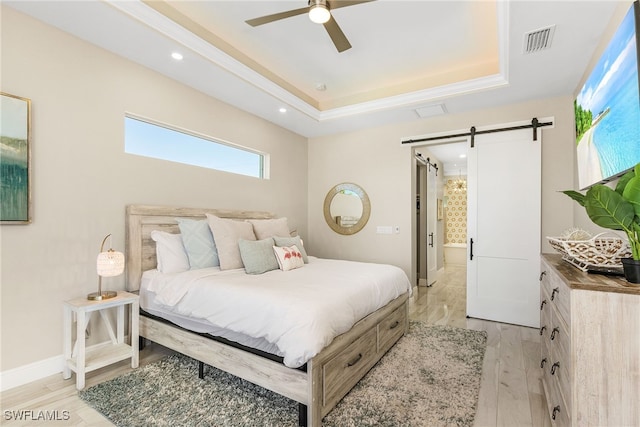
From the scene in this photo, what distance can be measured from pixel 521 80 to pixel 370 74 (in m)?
1.56

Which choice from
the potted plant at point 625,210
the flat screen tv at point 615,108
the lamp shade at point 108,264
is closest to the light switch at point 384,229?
the flat screen tv at point 615,108

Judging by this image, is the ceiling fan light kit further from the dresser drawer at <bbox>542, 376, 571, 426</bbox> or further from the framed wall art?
the dresser drawer at <bbox>542, 376, 571, 426</bbox>

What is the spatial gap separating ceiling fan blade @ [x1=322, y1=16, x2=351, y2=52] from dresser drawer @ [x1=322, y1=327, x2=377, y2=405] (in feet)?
7.45

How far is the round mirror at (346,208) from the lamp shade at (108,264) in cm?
314

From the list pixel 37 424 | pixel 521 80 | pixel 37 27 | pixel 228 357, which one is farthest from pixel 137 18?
pixel 521 80

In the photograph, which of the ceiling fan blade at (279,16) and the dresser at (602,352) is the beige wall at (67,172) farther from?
the dresser at (602,352)

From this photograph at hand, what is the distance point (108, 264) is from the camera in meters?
2.30

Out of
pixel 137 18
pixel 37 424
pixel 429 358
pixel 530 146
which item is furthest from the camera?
pixel 530 146

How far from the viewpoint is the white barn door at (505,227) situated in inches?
140

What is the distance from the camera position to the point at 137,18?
2.24 metres

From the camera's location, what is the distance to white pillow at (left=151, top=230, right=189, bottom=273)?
2.71 metres

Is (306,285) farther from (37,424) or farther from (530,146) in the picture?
(530,146)

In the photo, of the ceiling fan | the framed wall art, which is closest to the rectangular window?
the framed wall art

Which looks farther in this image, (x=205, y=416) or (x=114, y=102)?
(x=114, y=102)
